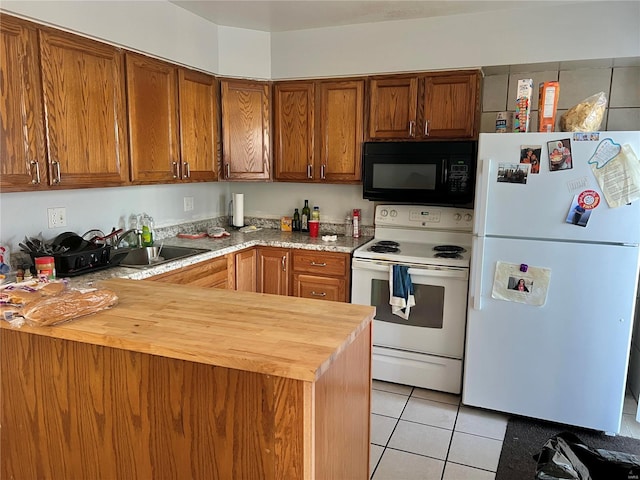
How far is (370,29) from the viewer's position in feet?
10.4

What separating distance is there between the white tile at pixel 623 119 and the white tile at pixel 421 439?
2185 mm

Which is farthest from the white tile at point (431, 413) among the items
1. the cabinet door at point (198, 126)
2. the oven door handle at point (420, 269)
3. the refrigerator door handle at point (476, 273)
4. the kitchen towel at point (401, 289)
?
the cabinet door at point (198, 126)

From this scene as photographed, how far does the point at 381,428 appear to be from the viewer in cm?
255

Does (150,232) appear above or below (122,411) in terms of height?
above

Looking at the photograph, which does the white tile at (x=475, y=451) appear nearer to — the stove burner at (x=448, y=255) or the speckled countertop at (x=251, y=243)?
the stove burner at (x=448, y=255)

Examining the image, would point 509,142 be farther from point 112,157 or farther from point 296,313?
point 112,157

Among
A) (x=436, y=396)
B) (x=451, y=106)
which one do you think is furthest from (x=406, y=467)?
(x=451, y=106)

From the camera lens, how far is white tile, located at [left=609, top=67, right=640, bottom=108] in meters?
2.91

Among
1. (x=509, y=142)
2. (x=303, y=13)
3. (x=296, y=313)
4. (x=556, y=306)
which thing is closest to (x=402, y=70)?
(x=303, y=13)

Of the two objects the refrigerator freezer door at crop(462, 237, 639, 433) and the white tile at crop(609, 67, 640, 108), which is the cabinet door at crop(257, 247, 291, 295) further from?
the white tile at crop(609, 67, 640, 108)

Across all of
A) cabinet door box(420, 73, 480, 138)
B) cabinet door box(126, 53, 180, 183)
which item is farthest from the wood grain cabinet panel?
cabinet door box(420, 73, 480, 138)

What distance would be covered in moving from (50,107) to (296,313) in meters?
1.60

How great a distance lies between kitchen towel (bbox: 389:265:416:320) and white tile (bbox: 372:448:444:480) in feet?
2.83

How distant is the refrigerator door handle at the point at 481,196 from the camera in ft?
8.07
